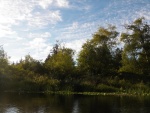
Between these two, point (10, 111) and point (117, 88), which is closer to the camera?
point (10, 111)

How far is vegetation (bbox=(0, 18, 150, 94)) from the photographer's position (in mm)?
51844

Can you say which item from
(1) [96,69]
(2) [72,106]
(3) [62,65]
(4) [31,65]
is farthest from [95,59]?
(2) [72,106]

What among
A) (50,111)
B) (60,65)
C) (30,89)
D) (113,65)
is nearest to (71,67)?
(60,65)

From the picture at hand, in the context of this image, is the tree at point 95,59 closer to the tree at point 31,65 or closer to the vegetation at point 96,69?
the vegetation at point 96,69

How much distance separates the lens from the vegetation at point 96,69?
5184cm

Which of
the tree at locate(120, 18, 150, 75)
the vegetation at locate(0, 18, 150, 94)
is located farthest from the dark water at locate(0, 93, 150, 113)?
the tree at locate(120, 18, 150, 75)

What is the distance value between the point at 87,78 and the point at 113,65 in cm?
1334

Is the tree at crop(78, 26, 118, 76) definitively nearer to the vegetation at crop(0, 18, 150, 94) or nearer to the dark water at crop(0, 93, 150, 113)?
the vegetation at crop(0, 18, 150, 94)

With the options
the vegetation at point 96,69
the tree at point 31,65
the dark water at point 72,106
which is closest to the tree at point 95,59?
the vegetation at point 96,69

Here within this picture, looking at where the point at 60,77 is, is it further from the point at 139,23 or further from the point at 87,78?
the point at 139,23

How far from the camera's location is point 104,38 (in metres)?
70.8

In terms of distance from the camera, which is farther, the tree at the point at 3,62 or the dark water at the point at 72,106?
the tree at the point at 3,62

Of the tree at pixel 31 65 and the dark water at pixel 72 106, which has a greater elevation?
the tree at pixel 31 65

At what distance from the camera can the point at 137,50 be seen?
198 feet
